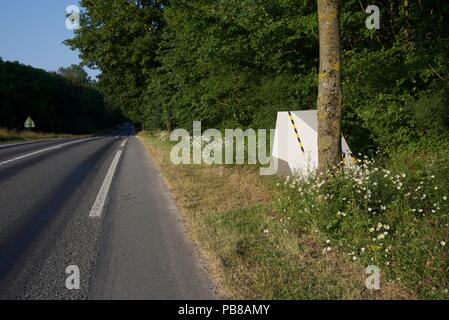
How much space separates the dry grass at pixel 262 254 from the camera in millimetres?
3947

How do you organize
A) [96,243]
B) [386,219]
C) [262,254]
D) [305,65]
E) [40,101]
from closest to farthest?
[262,254] < [386,219] < [96,243] < [305,65] < [40,101]

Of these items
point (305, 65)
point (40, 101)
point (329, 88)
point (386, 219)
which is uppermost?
point (40, 101)

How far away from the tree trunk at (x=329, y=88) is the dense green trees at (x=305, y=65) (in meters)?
3.42

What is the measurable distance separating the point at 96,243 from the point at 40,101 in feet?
262

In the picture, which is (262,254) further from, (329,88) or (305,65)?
(305,65)

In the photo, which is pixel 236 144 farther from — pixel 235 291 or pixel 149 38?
pixel 149 38

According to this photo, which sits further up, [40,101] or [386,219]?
[40,101]

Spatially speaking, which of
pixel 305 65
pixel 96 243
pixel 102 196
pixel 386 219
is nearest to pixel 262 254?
pixel 386 219

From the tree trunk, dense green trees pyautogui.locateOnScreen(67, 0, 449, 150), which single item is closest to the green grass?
the tree trunk

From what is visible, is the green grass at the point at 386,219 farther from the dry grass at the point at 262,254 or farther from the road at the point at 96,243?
the road at the point at 96,243

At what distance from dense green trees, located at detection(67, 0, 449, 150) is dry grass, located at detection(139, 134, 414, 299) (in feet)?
12.2

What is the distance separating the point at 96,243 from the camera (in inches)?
216

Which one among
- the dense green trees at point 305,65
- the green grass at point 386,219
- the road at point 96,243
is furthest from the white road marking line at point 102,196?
the dense green trees at point 305,65

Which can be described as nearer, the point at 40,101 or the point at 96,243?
the point at 96,243
